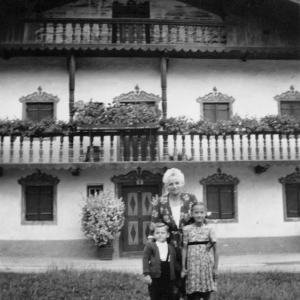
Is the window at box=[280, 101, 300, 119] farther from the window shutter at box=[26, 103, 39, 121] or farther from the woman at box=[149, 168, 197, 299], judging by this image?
the woman at box=[149, 168, 197, 299]

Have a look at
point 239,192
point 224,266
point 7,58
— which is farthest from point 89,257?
point 7,58

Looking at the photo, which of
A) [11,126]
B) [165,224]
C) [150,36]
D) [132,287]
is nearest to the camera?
[165,224]

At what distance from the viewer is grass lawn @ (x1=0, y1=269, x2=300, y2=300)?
7250 mm

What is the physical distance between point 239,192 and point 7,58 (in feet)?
29.2

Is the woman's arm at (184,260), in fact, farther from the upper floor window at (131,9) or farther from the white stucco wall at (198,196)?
the upper floor window at (131,9)

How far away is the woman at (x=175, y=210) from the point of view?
5.37 metres

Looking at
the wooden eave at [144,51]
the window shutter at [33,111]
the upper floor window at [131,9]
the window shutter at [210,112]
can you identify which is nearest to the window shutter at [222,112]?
the window shutter at [210,112]

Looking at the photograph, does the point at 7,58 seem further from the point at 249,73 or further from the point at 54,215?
the point at 249,73

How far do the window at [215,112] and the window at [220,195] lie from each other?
1814mm

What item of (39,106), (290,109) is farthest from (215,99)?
(39,106)

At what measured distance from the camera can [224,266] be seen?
10.3 metres

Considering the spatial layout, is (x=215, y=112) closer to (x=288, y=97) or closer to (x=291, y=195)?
(x=288, y=97)

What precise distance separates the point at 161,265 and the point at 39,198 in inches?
326

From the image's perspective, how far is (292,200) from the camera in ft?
42.8
